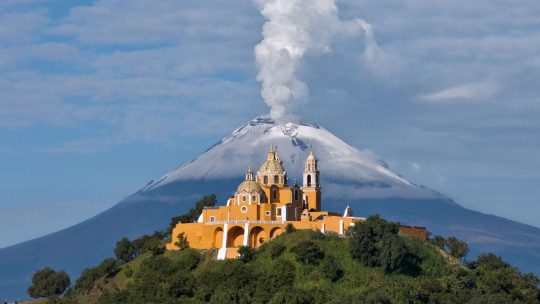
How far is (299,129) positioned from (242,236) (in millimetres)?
86900

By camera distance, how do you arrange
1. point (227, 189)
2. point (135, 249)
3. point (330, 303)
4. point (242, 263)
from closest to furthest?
point (330, 303)
point (242, 263)
point (135, 249)
point (227, 189)

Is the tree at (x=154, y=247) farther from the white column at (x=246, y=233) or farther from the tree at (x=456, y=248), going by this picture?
the tree at (x=456, y=248)

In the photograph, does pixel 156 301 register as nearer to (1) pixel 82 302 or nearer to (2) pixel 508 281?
(1) pixel 82 302

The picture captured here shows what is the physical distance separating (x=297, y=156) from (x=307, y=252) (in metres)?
87.4

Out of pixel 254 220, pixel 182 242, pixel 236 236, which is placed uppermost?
pixel 254 220

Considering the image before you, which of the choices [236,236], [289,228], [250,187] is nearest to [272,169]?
[250,187]

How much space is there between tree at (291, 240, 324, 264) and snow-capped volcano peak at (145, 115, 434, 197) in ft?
274

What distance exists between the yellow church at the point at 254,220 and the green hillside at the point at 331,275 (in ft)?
4.87

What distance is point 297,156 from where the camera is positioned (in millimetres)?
170875

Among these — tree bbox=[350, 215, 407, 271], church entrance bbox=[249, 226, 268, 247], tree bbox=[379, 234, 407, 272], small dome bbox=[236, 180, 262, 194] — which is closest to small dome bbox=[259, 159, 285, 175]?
small dome bbox=[236, 180, 262, 194]

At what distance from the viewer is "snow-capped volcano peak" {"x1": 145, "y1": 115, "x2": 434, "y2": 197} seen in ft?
566

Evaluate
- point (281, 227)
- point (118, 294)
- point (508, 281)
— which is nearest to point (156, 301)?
point (118, 294)

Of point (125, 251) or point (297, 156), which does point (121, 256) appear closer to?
point (125, 251)

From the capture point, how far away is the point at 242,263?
84.7 metres
